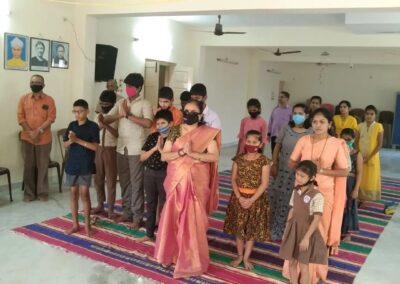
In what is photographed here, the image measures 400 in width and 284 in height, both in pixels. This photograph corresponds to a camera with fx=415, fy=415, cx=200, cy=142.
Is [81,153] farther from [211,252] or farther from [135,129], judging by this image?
[211,252]

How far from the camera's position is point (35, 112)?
4816mm

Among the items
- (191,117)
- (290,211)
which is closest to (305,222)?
(290,211)

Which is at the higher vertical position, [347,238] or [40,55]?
[40,55]

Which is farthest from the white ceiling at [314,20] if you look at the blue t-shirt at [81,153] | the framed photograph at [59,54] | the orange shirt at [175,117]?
the blue t-shirt at [81,153]

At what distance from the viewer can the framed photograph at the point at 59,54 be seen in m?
5.51

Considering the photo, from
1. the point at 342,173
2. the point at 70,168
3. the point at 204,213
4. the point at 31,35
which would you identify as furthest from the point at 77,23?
the point at 342,173

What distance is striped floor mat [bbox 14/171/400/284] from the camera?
3.23m

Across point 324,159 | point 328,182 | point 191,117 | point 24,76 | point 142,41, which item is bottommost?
point 328,182

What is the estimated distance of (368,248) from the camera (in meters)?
4.11

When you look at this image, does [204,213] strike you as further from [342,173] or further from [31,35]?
[31,35]

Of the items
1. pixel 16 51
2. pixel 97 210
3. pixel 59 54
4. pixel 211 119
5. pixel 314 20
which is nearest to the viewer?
pixel 211 119

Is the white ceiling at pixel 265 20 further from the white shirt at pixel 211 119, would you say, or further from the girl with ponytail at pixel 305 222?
the girl with ponytail at pixel 305 222

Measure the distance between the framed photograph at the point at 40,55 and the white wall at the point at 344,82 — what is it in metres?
8.76

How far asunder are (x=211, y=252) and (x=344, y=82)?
1234 cm
